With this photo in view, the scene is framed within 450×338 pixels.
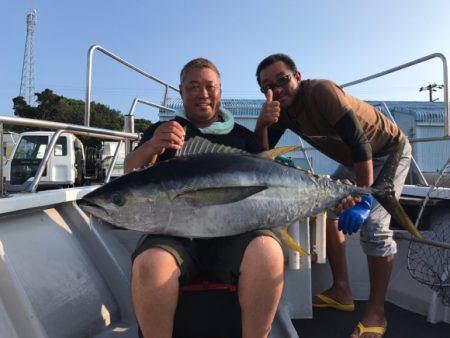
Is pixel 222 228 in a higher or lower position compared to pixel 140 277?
higher

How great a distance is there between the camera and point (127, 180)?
154 cm

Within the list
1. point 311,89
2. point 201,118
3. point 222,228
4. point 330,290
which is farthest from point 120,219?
point 330,290

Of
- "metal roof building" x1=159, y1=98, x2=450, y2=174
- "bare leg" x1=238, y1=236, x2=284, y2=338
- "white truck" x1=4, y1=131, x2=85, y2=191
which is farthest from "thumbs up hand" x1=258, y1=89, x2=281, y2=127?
"metal roof building" x1=159, y1=98, x2=450, y2=174

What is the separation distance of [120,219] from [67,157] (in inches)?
490

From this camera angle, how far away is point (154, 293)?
4.94 ft

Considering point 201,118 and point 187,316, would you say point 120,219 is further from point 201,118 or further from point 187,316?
point 201,118

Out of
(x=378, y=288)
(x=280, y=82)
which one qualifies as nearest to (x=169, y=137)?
(x=280, y=82)

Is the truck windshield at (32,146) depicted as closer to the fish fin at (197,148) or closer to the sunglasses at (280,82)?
the sunglasses at (280,82)

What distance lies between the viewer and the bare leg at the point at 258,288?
158 centimetres

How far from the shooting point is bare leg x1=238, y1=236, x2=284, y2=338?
1.58 m

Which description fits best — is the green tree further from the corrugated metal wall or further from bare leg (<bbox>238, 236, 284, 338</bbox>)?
bare leg (<bbox>238, 236, 284, 338</bbox>)

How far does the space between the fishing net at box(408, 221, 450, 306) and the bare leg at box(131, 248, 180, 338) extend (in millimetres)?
2158

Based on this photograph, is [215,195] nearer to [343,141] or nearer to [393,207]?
[393,207]

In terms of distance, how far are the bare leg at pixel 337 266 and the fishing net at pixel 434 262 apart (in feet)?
1.72
